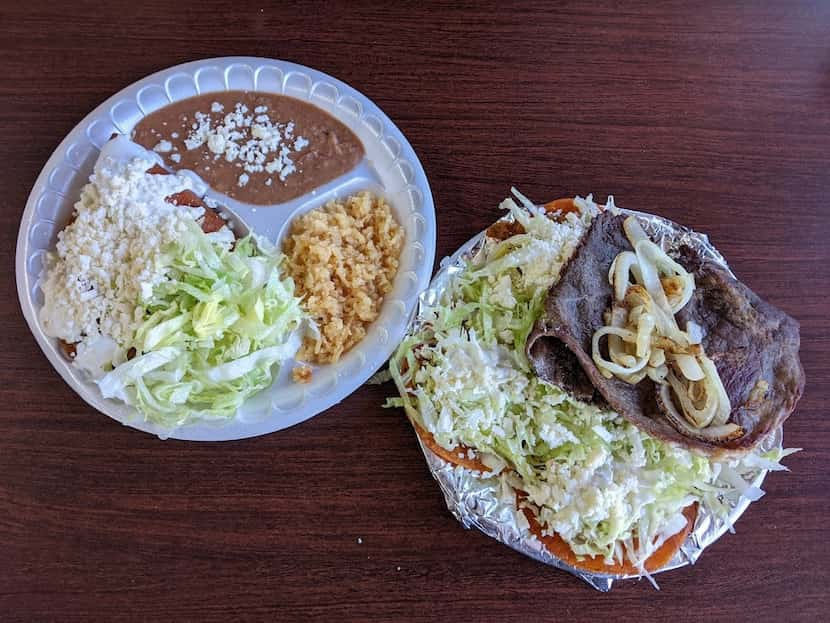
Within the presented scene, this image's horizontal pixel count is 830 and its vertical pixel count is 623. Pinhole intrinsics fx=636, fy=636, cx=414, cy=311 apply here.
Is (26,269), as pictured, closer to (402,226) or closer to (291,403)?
(291,403)

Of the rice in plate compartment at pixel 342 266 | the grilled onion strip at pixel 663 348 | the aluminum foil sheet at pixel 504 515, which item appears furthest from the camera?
the rice in plate compartment at pixel 342 266

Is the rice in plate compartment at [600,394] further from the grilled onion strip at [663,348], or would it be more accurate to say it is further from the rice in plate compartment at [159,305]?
the rice in plate compartment at [159,305]

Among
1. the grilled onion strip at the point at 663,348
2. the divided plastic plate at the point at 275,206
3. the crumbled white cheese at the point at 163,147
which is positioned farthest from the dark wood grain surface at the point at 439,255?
the grilled onion strip at the point at 663,348

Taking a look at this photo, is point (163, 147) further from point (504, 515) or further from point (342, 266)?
point (504, 515)

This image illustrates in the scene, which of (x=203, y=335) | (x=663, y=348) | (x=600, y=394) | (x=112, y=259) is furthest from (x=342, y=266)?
(x=663, y=348)

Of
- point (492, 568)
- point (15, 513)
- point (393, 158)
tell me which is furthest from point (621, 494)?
point (15, 513)

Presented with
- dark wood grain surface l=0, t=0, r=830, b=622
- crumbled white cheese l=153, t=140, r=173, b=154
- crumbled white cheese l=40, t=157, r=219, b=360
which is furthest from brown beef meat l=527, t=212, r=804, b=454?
crumbled white cheese l=153, t=140, r=173, b=154
